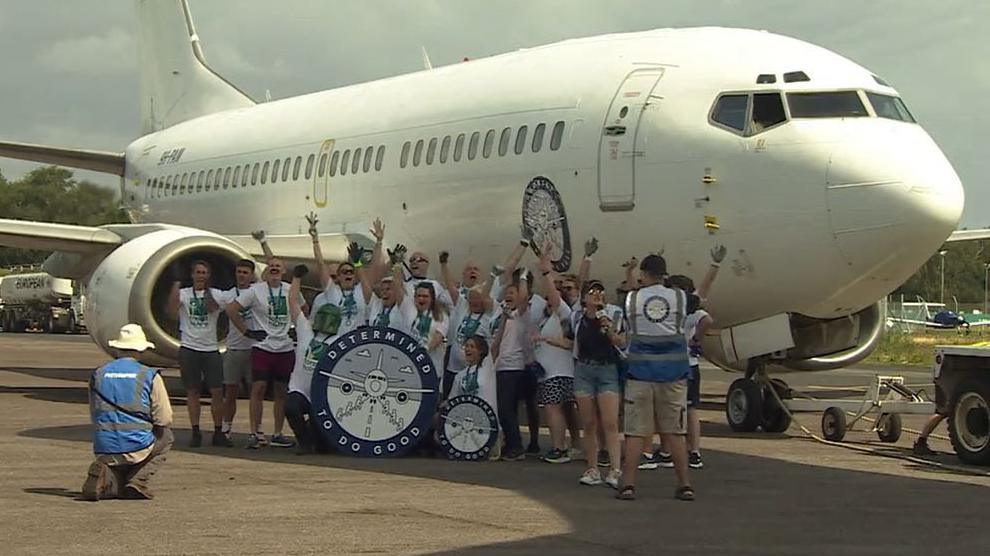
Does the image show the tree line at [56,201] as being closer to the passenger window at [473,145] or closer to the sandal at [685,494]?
the passenger window at [473,145]

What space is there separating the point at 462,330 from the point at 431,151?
214 inches

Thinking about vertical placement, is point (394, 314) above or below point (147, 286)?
below

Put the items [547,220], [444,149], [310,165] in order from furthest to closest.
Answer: [310,165] → [444,149] → [547,220]

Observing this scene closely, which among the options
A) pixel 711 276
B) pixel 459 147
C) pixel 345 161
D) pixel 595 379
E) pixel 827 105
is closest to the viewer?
pixel 595 379

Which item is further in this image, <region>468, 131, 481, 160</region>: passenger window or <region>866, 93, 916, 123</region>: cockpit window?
<region>468, 131, 481, 160</region>: passenger window

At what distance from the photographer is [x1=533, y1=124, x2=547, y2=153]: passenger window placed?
15234 mm

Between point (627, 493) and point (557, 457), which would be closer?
point (627, 493)

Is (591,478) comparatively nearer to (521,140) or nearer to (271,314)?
(271,314)

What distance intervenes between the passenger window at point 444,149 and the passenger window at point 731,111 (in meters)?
4.19

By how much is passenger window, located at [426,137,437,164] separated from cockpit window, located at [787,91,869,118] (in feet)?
16.8

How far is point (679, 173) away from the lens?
44.3 feet

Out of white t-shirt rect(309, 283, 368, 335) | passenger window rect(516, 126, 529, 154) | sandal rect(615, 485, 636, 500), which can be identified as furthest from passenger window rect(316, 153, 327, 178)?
sandal rect(615, 485, 636, 500)

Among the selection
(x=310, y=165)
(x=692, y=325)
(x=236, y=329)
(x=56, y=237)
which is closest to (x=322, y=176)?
(x=310, y=165)

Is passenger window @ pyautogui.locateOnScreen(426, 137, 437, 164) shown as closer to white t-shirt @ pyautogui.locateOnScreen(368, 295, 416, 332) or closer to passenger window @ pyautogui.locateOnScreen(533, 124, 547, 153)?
passenger window @ pyautogui.locateOnScreen(533, 124, 547, 153)
